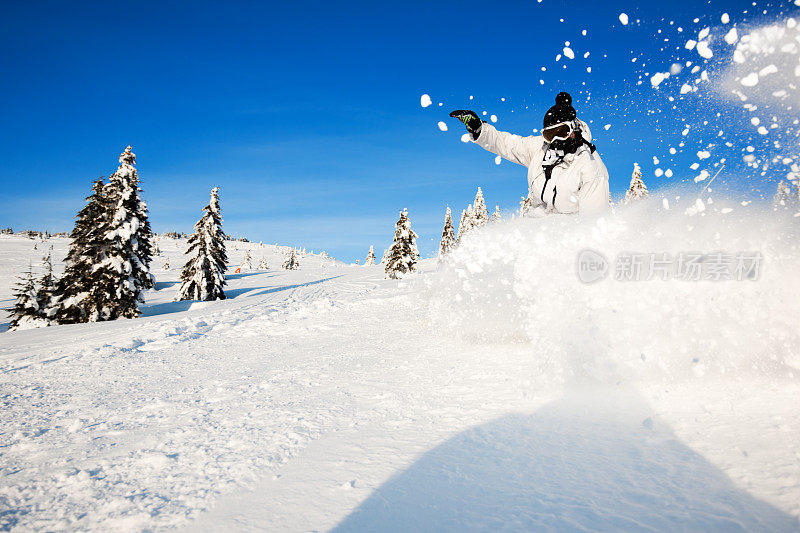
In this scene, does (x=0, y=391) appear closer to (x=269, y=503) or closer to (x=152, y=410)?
(x=152, y=410)

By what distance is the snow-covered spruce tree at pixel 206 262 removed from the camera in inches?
1251

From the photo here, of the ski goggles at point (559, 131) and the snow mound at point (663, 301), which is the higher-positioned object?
the ski goggles at point (559, 131)

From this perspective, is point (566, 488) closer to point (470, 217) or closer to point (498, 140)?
point (498, 140)

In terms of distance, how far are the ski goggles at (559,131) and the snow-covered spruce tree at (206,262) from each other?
31562 millimetres

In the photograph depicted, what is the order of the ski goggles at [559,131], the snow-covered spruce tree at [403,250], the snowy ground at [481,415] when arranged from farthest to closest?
the snow-covered spruce tree at [403,250] < the ski goggles at [559,131] < the snowy ground at [481,415]

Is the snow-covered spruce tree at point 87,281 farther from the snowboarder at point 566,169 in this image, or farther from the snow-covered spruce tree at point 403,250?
the snowboarder at point 566,169

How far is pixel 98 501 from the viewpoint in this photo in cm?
207

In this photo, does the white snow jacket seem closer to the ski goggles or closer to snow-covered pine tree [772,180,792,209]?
the ski goggles

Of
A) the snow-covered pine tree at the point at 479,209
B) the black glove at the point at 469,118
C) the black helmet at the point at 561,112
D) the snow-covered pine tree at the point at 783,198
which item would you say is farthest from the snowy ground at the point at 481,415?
the snow-covered pine tree at the point at 479,209

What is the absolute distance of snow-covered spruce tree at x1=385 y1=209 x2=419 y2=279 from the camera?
3616 centimetres

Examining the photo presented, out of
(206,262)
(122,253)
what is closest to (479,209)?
(206,262)

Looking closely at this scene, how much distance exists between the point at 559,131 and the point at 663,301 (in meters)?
2.49

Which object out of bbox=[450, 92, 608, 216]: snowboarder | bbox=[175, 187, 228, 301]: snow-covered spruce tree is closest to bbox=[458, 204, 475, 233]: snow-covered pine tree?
bbox=[175, 187, 228, 301]: snow-covered spruce tree

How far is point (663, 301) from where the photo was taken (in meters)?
3.50
